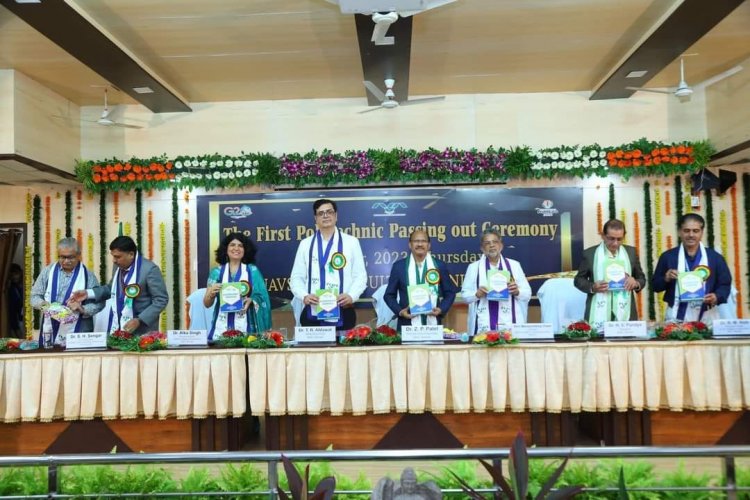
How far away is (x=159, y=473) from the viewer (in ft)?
6.57

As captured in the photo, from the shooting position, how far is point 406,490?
1.55m

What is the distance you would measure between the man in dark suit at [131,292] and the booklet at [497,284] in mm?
2374

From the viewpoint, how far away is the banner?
6340mm

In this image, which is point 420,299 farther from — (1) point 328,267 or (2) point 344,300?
(1) point 328,267

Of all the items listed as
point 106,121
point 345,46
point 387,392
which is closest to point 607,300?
point 387,392

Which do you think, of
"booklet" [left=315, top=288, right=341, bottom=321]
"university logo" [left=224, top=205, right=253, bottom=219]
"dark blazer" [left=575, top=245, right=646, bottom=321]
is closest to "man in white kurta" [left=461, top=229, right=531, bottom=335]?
"dark blazer" [left=575, top=245, right=646, bottom=321]

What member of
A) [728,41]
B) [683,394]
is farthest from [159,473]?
[728,41]

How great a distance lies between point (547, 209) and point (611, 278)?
241cm

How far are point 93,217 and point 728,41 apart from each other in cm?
666

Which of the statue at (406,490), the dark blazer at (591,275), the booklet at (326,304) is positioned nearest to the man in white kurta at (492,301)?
the dark blazer at (591,275)

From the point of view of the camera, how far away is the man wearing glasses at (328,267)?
4.36m

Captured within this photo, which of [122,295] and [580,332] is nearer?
[580,332]

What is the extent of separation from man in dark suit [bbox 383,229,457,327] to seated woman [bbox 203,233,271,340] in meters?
0.99

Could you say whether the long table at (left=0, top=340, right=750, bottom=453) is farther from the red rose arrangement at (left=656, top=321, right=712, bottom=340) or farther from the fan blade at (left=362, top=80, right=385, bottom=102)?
the fan blade at (left=362, top=80, right=385, bottom=102)
